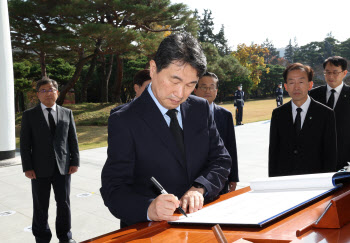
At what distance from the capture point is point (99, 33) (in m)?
14.3

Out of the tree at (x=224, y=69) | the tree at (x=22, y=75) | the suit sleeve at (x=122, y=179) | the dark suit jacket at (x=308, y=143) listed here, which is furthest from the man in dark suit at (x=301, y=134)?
the tree at (x=22, y=75)

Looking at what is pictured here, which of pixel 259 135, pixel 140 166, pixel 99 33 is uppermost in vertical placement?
pixel 99 33

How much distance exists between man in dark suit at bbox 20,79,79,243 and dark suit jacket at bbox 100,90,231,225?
2212 mm

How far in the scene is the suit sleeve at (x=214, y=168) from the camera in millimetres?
1441

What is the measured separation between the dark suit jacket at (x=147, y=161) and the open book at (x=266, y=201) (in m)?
0.17

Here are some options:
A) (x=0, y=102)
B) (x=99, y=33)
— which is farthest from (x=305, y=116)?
(x=99, y=33)

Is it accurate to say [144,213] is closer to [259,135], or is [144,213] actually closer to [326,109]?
[326,109]

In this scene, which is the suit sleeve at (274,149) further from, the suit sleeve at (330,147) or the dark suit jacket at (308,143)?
the suit sleeve at (330,147)

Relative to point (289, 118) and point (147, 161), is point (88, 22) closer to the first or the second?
point (289, 118)

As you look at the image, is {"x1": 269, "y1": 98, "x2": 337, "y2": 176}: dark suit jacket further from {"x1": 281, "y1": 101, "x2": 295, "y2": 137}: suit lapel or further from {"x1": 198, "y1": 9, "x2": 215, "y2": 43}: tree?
{"x1": 198, "y1": 9, "x2": 215, "y2": 43}: tree

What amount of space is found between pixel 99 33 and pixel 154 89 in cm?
1375

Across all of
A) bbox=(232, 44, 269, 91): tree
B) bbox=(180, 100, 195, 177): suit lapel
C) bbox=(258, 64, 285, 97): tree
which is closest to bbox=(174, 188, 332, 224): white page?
bbox=(180, 100, 195, 177): suit lapel

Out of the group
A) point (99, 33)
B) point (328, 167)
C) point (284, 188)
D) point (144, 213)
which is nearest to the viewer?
point (144, 213)

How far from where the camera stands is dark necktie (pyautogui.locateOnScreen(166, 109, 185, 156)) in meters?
1.49
